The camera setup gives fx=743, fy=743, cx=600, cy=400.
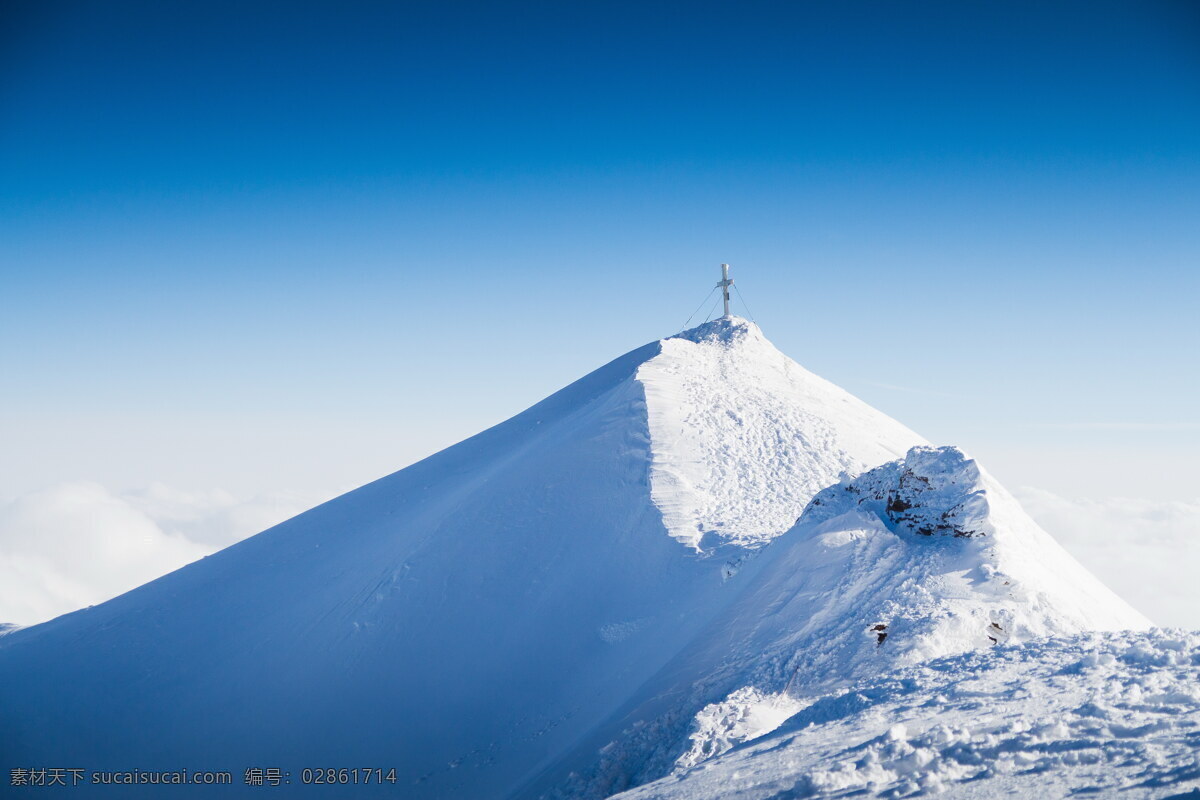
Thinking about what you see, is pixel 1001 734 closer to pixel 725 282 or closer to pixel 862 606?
pixel 862 606

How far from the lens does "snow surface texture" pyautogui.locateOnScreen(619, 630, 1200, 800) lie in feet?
17.9

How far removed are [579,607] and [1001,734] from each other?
1130 cm

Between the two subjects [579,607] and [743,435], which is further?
[743,435]

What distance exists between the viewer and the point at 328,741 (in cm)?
1491

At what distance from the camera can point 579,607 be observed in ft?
54.2

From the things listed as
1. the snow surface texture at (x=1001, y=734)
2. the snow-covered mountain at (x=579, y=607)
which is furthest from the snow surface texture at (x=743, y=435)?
the snow surface texture at (x=1001, y=734)

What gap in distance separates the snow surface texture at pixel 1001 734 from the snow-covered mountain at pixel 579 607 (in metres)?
2.31

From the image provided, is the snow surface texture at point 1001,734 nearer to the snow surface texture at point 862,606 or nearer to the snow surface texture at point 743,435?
the snow surface texture at point 862,606

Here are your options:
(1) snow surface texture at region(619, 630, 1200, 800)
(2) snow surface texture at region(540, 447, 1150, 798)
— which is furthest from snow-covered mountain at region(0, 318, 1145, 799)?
(1) snow surface texture at region(619, 630, 1200, 800)

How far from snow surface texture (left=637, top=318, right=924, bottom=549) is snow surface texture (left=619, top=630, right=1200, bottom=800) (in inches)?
375

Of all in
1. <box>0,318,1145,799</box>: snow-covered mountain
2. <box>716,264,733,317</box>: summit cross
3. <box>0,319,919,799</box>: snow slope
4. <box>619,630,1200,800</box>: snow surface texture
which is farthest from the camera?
<box>716,264,733,317</box>: summit cross

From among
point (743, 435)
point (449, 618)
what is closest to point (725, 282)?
point (743, 435)

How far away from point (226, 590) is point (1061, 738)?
2214 centimetres

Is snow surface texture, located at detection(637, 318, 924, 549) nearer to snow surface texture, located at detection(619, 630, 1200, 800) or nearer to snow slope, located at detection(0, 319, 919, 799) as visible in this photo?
snow slope, located at detection(0, 319, 919, 799)
